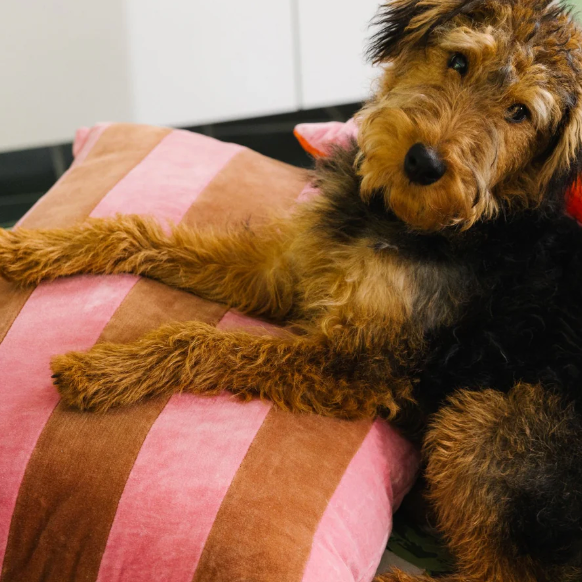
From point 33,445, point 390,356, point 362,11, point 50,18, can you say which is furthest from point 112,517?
point 362,11

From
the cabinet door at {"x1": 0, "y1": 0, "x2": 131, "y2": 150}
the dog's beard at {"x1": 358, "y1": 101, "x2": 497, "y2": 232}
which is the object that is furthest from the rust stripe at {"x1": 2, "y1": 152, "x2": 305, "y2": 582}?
the cabinet door at {"x1": 0, "y1": 0, "x2": 131, "y2": 150}

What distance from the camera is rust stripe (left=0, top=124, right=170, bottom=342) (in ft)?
7.13

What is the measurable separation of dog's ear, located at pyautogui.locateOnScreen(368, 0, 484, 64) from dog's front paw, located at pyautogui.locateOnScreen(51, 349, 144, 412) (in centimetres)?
125

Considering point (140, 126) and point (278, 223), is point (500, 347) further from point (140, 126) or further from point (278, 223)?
point (140, 126)

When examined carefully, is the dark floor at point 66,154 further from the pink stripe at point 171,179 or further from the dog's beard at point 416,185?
the dog's beard at point 416,185

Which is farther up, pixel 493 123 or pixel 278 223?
pixel 493 123

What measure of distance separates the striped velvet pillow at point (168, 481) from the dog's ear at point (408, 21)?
3.66 feet

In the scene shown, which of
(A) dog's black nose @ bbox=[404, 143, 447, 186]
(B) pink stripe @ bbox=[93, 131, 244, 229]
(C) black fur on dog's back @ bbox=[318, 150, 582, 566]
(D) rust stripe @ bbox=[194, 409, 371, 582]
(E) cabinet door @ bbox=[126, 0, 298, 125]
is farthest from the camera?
(E) cabinet door @ bbox=[126, 0, 298, 125]

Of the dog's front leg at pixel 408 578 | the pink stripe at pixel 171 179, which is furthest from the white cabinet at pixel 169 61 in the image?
the dog's front leg at pixel 408 578

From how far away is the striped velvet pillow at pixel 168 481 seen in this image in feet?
5.18

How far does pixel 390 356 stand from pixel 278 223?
789 millimetres

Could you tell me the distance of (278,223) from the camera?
8.02 feet

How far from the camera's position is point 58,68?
390 cm

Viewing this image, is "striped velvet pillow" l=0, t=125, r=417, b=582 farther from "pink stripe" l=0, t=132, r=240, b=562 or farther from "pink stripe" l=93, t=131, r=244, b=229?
"pink stripe" l=93, t=131, r=244, b=229
